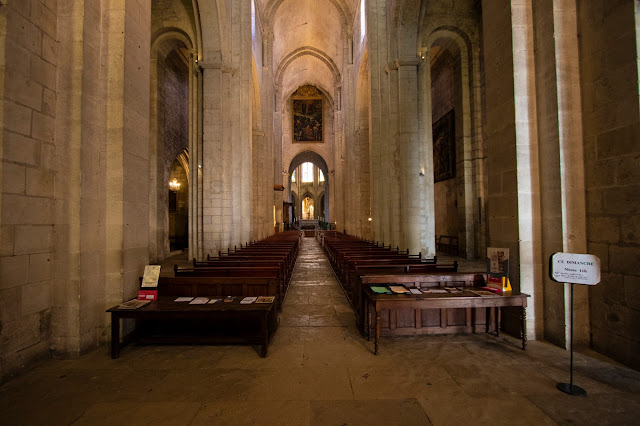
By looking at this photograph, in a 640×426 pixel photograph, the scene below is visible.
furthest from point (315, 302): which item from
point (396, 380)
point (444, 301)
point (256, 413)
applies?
point (256, 413)

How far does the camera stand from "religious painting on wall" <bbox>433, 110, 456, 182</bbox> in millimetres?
13398

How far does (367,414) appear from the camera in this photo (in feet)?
8.13

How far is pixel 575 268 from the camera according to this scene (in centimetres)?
291

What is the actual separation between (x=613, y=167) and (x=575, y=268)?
1502 millimetres

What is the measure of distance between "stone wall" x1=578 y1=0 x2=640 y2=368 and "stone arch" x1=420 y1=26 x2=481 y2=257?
8934mm

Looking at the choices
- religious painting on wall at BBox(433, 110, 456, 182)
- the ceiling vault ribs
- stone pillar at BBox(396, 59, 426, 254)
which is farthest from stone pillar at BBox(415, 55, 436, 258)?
the ceiling vault ribs

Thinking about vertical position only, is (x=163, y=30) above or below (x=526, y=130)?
above

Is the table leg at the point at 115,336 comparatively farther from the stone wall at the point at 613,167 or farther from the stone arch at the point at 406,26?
the stone arch at the point at 406,26

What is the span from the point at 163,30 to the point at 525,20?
39.5 ft

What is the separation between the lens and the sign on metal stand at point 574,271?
278 cm

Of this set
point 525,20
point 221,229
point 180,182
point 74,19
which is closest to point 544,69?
point 525,20

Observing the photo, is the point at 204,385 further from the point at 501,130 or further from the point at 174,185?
the point at 174,185

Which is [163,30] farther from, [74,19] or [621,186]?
[621,186]

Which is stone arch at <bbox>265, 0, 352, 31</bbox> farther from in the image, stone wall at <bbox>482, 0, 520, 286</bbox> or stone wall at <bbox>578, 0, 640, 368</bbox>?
stone wall at <bbox>578, 0, 640, 368</bbox>
